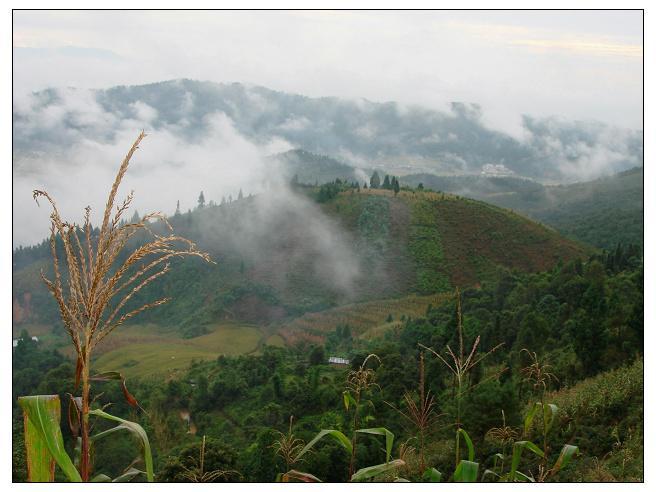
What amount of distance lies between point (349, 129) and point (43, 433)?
146223mm

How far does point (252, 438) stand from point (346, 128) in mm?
134421

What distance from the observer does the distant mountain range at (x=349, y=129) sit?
75.1 metres

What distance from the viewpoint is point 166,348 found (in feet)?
109

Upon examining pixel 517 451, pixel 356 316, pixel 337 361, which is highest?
pixel 517 451

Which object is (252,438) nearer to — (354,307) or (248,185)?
(354,307)

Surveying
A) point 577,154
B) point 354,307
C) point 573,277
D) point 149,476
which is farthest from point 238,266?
point 577,154

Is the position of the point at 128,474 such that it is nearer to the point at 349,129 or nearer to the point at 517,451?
the point at 517,451

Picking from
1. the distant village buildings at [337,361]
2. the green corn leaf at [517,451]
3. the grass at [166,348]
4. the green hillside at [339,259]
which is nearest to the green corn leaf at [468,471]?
the green corn leaf at [517,451]

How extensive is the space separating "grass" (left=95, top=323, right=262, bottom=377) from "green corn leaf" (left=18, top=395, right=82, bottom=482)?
2458 cm

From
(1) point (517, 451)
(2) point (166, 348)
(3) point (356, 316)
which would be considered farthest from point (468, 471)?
(2) point (166, 348)

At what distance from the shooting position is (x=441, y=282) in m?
34.7

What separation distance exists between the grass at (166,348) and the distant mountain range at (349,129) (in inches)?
1345

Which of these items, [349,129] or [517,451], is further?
[349,129]

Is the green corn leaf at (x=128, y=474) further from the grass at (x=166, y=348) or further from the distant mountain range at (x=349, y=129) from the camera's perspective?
the distant mountain range at (x=349, y=129)
